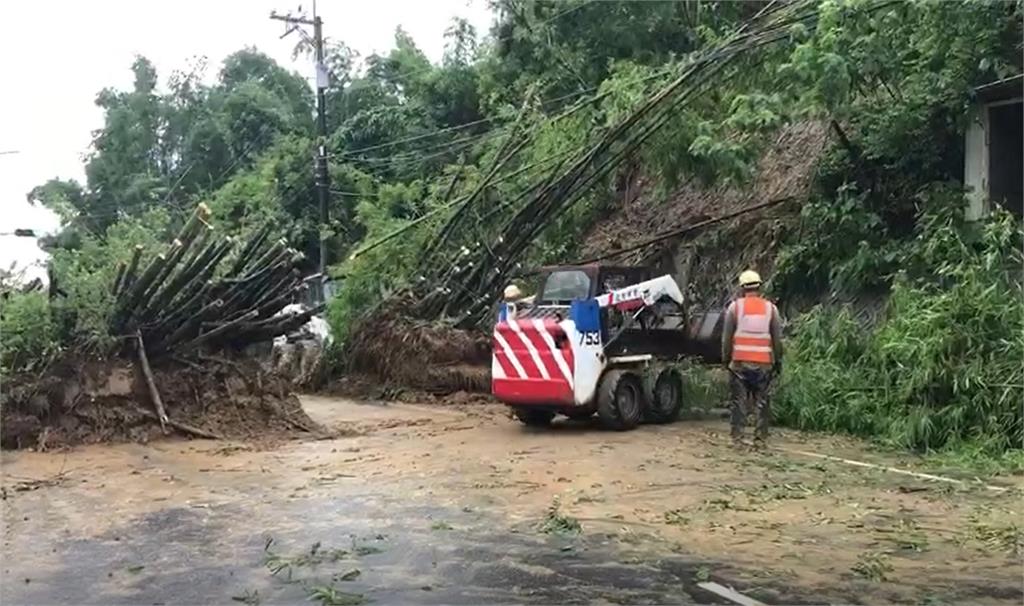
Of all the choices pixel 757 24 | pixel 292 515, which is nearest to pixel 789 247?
pixel 757 24

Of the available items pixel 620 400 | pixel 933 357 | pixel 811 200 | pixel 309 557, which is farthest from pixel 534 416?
pixel 309 557

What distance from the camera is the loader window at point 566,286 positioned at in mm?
12844

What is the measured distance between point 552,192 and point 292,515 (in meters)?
10.0

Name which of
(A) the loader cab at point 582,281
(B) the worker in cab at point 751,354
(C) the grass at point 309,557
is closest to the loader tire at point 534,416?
(A) the loader cab at point 582,281

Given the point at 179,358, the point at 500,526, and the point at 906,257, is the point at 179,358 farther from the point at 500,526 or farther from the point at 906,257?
the point at 906,257

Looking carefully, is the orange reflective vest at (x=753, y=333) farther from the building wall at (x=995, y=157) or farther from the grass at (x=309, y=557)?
the grass at (x=309, y=557)

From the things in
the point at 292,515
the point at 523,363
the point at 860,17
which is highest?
the point at 860,17

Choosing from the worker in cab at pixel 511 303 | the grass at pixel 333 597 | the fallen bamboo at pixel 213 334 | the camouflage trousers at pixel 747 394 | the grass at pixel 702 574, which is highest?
the worker in cab at pixel 511 303

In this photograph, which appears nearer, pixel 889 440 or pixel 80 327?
pixel 889 440

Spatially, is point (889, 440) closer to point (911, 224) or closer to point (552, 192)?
point (911, 224)

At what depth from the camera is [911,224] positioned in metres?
15.0

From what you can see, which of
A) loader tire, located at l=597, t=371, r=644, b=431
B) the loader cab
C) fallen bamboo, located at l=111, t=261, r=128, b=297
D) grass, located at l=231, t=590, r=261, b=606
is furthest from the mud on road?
the loader cab

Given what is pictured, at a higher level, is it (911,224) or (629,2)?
(629,2)

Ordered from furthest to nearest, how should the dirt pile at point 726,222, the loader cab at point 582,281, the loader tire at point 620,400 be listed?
the dirt pile at point 726,222
the loader cab at point 582,281
the loader tire at point 620,400
